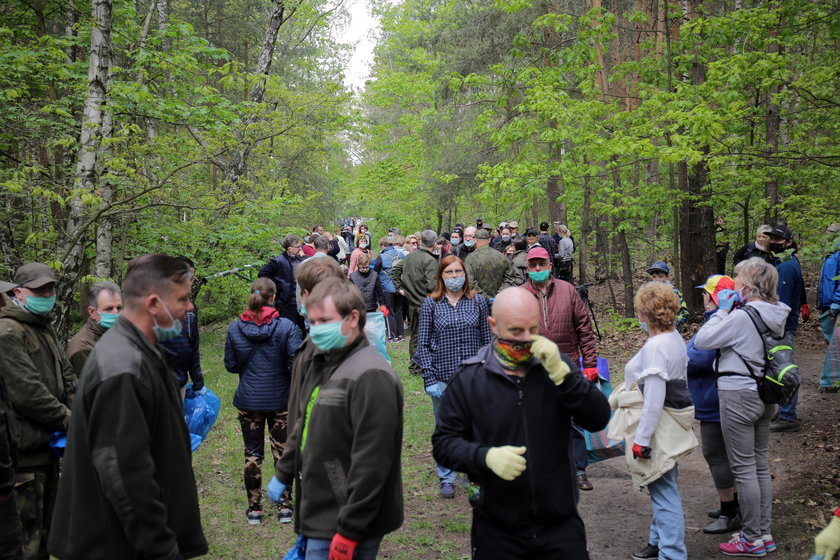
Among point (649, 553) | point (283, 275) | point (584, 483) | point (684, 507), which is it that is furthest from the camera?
point (283, 275)

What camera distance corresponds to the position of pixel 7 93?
318 inches

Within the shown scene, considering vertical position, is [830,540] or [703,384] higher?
[703,384]

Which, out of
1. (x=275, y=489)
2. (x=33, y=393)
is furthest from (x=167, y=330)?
(x=33, y=393)

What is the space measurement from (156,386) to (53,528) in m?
0.72

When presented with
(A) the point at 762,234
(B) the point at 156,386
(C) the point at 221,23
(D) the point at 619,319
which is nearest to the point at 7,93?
(B) the point at 156,386

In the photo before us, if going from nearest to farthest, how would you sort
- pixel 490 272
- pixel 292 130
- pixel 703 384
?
pixel 703 384
pixel 490 272
pixel 292 130

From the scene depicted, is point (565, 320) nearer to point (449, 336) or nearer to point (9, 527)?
point (449, 336)

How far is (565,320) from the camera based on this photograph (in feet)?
20.9

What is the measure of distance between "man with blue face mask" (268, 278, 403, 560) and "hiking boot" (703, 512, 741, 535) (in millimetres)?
3516

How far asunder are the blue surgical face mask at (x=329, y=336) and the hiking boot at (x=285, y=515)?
3.49m

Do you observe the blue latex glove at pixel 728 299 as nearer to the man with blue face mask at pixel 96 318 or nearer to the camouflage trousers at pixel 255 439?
the camouflage trousers at pixel 255 439

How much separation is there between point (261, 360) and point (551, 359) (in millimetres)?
3702

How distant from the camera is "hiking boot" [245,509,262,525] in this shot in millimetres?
6086

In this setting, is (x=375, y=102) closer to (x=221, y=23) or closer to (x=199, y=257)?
(x=221, y=23)
